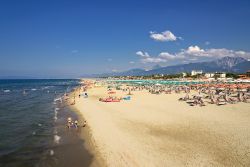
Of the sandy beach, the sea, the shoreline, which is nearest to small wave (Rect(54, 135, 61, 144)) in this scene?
the sea

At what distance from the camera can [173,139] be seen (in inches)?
588

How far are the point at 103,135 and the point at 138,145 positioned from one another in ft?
12.1

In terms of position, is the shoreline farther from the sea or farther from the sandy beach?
the sea

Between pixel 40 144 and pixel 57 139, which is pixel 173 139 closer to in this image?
pixel 57 139

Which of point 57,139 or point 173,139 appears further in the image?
point 57,139

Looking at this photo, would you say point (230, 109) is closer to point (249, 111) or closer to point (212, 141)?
point (249, 111)

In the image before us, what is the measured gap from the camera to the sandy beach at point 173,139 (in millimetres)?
11664

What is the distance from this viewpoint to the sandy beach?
11.7 metres

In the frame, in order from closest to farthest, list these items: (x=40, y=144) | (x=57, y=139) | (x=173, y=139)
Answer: (x=173, y=139), (x=40, y=144), (x=57, y=139)

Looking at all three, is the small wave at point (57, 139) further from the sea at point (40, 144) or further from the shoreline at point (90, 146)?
the shoreline at point (90, 146)

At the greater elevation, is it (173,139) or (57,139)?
(173,139)

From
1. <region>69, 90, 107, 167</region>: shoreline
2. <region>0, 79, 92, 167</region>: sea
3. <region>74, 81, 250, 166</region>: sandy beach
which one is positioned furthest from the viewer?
<region>0, 79, 92, 167</region>: sea

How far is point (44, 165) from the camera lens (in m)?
12.0

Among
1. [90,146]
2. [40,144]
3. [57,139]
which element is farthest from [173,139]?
[40,144]
